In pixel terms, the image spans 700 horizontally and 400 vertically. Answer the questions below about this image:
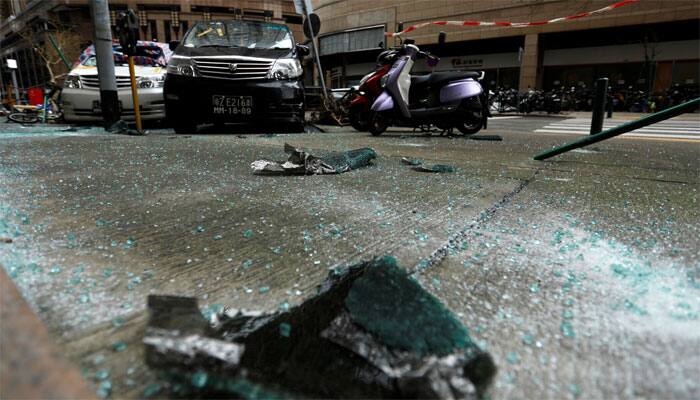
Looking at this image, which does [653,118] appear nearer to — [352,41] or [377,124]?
[377,124]

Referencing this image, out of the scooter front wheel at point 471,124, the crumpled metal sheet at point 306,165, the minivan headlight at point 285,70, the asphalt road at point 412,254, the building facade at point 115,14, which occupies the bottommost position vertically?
the asphalt road at point 412,254

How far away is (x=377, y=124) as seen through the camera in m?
6.29

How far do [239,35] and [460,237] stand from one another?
19.6 feet

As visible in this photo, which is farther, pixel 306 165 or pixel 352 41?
pixel 352 41

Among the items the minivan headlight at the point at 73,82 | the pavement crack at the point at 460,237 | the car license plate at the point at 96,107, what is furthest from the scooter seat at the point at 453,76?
the minivan headlight at the point at 73,82

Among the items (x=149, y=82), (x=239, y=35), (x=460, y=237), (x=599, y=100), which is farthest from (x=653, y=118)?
(x=149, y=82)

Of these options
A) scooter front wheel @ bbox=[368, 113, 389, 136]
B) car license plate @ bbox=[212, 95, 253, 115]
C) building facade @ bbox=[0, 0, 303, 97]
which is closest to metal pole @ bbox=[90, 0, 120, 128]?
car license plate @ bbox=[212, 95, 253, 115]

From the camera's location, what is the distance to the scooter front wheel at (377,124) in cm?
623

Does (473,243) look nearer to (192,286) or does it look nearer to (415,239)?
(415,239)

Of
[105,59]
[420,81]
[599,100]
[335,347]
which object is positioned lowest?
[335,347]

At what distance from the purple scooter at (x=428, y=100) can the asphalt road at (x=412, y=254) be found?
3325 millimetres

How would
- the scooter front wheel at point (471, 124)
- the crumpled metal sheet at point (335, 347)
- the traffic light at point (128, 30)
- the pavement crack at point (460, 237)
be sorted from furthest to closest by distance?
1. the scooter front wheel at point (471, 124)
2. the traffic light at point (128, 30)
3. the pavement crack at point (460, 237)
4. the crumpled metal sheet at point (335, 347)

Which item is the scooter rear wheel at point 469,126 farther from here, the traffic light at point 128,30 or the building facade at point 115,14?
the building facade at point 115,14

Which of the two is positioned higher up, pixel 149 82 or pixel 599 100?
pixel 149 82
